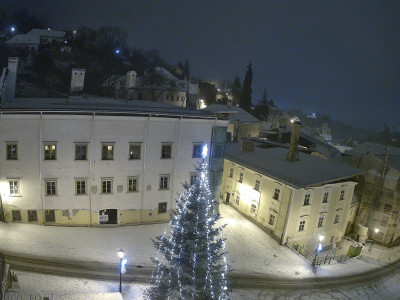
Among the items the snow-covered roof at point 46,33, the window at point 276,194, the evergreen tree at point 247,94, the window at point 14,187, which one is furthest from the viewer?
the evergreen tree at point 247,94

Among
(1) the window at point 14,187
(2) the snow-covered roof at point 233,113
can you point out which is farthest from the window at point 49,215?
(2) the snow-covered roof at point 233,113

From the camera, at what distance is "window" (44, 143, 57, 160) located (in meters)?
21.8

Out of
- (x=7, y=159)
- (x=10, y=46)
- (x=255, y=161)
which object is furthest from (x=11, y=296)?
(x=10, y=46)

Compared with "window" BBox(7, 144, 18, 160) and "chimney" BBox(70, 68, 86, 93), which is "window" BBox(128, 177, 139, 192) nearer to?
"window" BBox(7, 144, 18, 160)

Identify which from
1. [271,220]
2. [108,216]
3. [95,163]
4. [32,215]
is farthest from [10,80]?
[271,220]

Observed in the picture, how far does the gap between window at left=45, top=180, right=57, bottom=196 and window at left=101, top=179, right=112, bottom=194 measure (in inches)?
138

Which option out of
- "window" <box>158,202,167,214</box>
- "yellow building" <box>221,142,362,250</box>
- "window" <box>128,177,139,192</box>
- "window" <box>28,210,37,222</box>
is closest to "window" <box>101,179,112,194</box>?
"window" <box>128,177,139,192</box>

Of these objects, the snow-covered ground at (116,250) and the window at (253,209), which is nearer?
the snow-covered ground at (116,250)

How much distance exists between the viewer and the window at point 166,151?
24.8m

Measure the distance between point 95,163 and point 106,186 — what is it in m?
2.15

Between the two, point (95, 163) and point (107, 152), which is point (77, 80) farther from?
point (95, 163)

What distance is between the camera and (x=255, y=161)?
31.6 meters

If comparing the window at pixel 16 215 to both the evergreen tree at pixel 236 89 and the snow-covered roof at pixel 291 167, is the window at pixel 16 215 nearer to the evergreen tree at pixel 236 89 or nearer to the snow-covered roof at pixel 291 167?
the snow-covered roof at pixel 291 167

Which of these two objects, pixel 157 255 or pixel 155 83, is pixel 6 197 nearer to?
pixel 157 255
